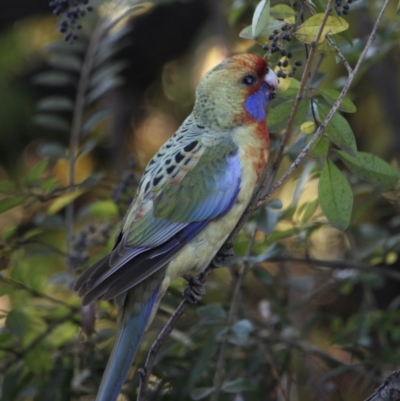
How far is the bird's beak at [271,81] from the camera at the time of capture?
2186mm

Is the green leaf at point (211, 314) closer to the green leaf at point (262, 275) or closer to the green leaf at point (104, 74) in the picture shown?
the green leaf at point (262, 275)

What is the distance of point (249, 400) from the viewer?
241 cm

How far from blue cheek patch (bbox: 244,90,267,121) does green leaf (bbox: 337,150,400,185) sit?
1.63 feet

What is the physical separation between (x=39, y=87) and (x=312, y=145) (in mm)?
2699

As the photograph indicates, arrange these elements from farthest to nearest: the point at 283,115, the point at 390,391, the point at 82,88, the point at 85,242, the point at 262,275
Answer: the point at 82,88 → the point at 85,242 → the point at 262,275 → the point at 283,115 → the point at 390,391

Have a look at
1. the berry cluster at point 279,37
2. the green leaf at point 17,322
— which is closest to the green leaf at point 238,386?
the green leaf at point 17,322

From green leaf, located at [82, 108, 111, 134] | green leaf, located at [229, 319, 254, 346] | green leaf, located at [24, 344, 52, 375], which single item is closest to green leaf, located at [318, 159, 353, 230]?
green leaf, located at [229, 319, 254, 346]

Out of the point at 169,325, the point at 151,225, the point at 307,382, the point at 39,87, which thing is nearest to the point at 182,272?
the point at 151,225

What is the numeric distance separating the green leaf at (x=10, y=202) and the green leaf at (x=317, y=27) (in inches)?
44.2

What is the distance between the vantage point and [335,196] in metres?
1.83

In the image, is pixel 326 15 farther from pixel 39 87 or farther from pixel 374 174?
pixel 39 87

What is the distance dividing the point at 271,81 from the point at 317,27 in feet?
1.67

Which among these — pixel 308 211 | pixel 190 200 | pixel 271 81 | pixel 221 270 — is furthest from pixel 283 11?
pixel 221 270

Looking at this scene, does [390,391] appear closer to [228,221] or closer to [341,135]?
[341,135]
